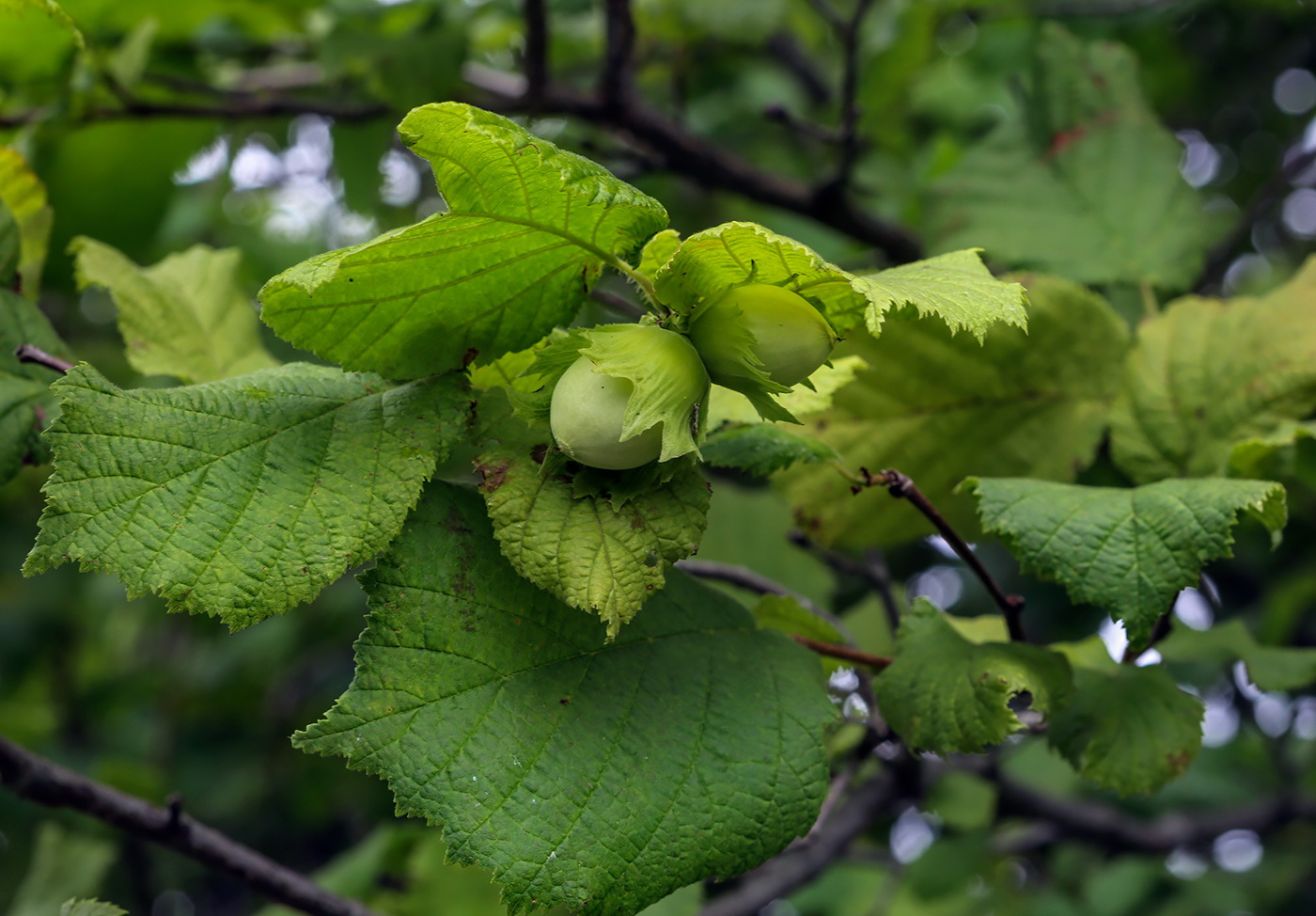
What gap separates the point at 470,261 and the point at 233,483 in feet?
0.89

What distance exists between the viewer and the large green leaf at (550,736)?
85cm

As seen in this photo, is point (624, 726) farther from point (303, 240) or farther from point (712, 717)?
point (303, 240)

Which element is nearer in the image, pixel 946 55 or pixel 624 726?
pixel 624 726

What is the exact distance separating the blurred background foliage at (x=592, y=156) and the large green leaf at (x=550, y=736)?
2.49 ft

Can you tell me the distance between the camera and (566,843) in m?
0.85

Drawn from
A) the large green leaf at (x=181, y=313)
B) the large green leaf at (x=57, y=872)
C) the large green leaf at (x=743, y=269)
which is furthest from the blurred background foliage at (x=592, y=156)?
the large green leaf at (x=743, y=269)

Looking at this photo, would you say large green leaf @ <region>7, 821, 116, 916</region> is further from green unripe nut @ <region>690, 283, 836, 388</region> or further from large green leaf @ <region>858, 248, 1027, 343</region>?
large green leaf @ <region>858, 248, 1027, 343</region>

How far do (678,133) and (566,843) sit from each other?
5.44 feet

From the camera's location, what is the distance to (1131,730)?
113 centimetres

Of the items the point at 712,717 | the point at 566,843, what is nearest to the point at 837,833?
the point at 712,717

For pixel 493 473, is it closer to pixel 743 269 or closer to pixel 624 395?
pixel 624 395

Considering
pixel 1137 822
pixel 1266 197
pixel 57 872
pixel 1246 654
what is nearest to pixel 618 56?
pixel 1246 654

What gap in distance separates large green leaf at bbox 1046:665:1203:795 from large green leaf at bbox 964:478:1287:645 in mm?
172

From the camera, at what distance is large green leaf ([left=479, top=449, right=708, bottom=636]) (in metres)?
0.81
